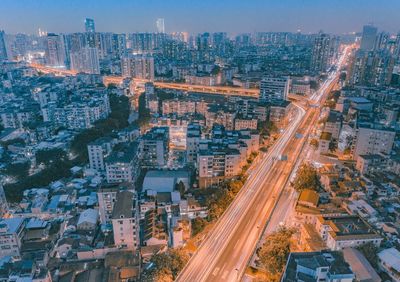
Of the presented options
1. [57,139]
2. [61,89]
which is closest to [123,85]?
[61,89]

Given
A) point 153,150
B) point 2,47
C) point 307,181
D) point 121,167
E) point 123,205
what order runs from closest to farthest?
point 123,205 < point 307,181 < point 121,167 < point 153,150 < point 2,47

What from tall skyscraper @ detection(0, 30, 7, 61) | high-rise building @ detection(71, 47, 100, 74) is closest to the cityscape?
high-rise building @ detection(71, 47, 100, 74)

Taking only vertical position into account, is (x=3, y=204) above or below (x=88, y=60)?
below

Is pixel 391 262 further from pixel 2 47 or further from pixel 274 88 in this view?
pixel 2 47

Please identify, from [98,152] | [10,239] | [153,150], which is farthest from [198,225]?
[98,152]

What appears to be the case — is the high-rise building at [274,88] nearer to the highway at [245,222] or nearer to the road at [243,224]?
the highway at [245,222]

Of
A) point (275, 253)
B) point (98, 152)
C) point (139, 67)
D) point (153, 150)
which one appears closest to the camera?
point (275, 253)

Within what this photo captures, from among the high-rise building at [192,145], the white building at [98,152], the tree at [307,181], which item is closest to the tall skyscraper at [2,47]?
the white building at [98,152]
